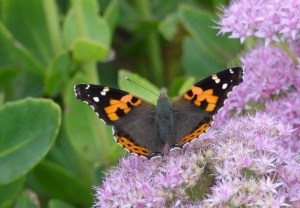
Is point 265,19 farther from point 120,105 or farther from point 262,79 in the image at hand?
point 120,105

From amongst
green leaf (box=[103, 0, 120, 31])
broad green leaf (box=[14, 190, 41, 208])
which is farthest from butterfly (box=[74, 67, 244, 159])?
green leaf (box=[103, 0, 120, 31])

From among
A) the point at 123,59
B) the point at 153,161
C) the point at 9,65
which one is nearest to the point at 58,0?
the point at 123,59

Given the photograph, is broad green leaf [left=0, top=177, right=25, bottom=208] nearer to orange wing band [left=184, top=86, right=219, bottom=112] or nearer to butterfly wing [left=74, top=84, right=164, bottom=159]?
butterfly wing [left=74, top=84, right=164, bottom=159]

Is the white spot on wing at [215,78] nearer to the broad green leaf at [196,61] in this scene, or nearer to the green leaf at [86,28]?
the green leaf at [86,28]

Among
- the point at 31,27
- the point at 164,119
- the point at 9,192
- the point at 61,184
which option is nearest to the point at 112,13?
the point at 31,27

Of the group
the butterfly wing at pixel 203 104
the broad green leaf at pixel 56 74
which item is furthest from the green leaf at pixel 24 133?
the butterfly wing at pixel 203 104

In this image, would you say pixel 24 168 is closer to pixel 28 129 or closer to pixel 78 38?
pixel 28 129
